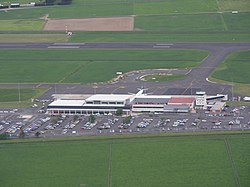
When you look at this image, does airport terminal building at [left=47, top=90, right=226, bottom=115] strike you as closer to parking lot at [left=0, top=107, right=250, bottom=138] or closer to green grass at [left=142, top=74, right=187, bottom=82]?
parking lot at [left=0, top=107, right=250, bottom=138]

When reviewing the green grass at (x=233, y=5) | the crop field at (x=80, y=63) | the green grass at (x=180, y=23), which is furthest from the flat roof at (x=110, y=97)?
the green grass at (x=233, y=5)

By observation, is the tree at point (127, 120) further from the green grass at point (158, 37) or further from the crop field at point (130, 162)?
the green grass at point (158, 37)

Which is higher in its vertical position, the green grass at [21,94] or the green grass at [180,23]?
the green grass at [180,23]

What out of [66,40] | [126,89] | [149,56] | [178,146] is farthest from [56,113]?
[66,40]

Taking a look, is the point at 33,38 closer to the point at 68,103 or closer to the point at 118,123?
the point at 68,103

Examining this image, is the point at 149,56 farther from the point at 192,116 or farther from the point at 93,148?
the point at 93,148
